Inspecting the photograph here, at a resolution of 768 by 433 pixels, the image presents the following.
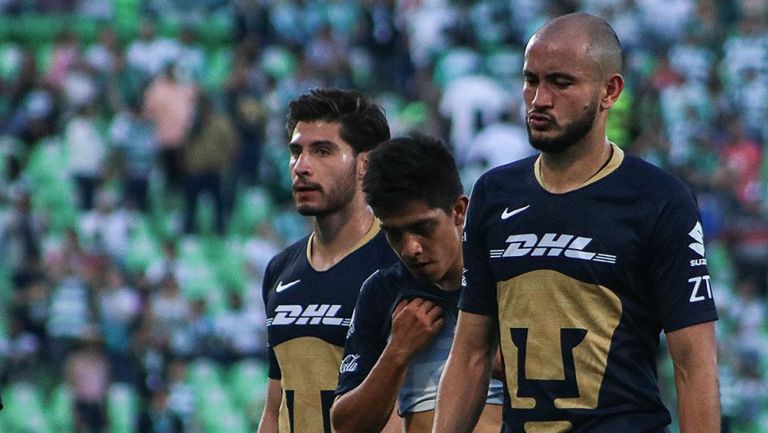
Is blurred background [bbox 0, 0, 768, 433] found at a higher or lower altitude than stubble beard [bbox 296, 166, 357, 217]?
higher

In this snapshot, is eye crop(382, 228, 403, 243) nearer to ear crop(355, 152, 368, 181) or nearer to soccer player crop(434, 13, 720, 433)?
soccer player crop(434, 13, 720, 433)

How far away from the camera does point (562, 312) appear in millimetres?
4633

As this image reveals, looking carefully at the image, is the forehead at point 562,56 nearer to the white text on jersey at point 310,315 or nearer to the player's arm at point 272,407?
the white text on jersey at point 310,315

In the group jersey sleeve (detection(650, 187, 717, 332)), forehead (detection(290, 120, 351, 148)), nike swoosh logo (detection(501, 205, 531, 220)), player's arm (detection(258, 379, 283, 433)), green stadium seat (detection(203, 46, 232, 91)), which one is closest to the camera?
jersey sleeve (detection(650, 187, 717, 332))

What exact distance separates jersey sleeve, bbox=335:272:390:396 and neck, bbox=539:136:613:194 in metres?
0.96

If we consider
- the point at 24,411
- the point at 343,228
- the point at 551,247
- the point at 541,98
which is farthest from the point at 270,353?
the point at 24,411

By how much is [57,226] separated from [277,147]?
7.90 ft

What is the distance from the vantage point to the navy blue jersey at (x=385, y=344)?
18.0 feet

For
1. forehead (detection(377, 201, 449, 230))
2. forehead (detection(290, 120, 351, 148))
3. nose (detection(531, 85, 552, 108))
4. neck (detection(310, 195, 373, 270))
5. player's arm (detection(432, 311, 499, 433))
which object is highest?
forehead (detection(290, 120, 351, 148))

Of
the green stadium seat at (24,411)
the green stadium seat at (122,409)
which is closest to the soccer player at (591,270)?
the green stadium seat at (122,409)

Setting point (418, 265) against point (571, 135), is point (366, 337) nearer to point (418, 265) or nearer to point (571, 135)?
point (418, 265)

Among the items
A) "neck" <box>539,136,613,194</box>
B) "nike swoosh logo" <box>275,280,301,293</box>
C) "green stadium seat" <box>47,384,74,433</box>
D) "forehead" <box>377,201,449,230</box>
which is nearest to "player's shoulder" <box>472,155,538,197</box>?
"neck" <box>539,136,613,194</box>

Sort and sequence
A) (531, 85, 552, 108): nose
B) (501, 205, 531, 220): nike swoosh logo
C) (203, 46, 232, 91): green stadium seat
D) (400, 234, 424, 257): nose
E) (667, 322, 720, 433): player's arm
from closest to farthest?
(667, 322, 720, 433): player's arm, (531, 85, 552, 108): nose, (501, 205, 531, 220): nike swoosh logo, (400, 234, 424, 257): nose, (203, 46, 232, 91): green stadium seat

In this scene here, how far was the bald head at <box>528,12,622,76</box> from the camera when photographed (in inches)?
184
